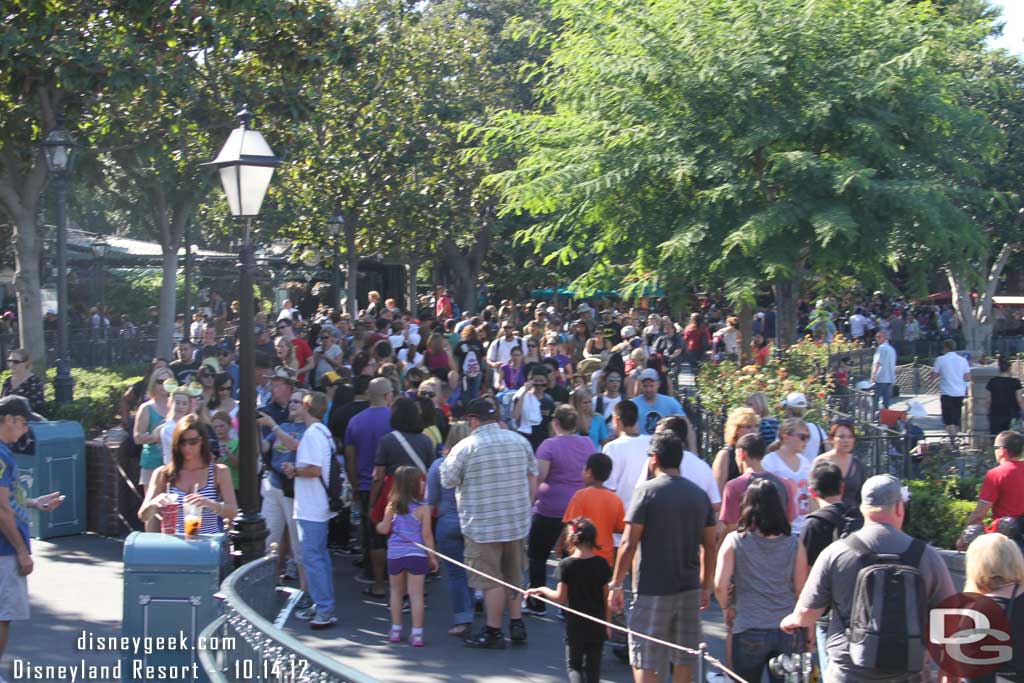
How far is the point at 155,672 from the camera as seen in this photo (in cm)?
650

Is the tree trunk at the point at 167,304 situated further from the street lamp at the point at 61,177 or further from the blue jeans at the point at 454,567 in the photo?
the blue jeans at the point at 454,567

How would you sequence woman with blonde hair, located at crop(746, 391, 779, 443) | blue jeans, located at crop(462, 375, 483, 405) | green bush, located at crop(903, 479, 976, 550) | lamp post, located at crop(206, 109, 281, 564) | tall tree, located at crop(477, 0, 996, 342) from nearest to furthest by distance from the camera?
lamp post, located at crop(206, 109, 281, 564)
woman with blonde hair, located at crop(746, 391, 779, 443)
green bush, located at crop(903, 479, 976, 550)
tall tree, located at crop(477, 0, 996, 342)
blue jeans, located at crop(462, 375, 483, 405)

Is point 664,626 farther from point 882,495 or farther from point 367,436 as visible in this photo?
point 367,436

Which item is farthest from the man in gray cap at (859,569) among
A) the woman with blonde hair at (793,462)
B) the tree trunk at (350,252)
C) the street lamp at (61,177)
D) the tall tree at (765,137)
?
the tree trunk at (350,252)

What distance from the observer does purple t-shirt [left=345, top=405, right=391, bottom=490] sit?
944 centimetres

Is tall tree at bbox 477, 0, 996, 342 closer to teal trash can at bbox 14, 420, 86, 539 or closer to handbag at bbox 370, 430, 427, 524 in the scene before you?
handbag at bbox 370, 430, 427, 524

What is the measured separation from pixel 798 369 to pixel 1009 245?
22.3 m

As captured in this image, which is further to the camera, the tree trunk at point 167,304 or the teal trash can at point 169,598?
the tree trunk at point 167,304

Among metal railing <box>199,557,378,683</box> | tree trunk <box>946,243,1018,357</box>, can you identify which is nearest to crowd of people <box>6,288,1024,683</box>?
metal railing <box>199,557,378,683</box>

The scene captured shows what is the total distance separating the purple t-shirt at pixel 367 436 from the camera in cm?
944

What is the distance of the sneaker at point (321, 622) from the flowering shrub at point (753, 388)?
17.7 ft

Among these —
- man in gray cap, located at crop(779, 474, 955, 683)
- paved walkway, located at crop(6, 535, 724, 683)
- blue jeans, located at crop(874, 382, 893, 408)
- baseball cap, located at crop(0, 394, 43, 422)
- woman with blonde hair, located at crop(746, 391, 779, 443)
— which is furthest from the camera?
blue jeans, located at crop(874, 382, 893, 408)

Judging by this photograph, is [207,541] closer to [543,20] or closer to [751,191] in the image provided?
[751,191]

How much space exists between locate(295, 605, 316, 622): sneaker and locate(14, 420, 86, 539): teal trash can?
3244mm
